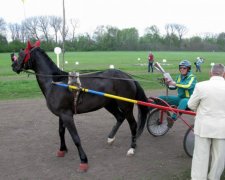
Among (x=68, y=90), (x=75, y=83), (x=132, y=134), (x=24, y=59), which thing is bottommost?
(x=132, y=134)

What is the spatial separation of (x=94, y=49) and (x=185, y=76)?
3256 inches

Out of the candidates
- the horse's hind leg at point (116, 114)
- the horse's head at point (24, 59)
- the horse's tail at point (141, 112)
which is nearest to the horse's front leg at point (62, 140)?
the horse's hind leg at point (116, 114)

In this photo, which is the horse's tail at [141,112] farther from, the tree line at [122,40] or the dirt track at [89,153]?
the tree line at [122,40]

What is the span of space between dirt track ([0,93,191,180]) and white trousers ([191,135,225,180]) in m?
0.77

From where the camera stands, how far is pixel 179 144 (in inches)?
222

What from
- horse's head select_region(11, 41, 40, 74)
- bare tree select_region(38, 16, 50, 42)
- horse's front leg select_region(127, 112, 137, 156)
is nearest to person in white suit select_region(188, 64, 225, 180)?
horse's front leg select_region(127, 112, 137, 156)

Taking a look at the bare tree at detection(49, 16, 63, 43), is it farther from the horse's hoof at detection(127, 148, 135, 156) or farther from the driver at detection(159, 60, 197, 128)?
the horse's hoof at detection(127, 148, 135, 156)

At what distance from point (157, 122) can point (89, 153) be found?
1.68m

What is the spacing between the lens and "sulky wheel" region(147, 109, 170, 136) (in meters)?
5.85

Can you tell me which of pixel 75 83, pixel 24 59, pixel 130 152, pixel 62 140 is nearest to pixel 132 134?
pixel 130 152

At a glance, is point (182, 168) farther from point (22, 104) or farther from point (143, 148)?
point (22, 104)

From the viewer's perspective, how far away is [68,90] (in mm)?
4609

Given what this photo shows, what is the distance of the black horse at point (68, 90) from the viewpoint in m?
4.56

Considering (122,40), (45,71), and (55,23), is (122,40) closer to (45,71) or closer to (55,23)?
(55,23)
